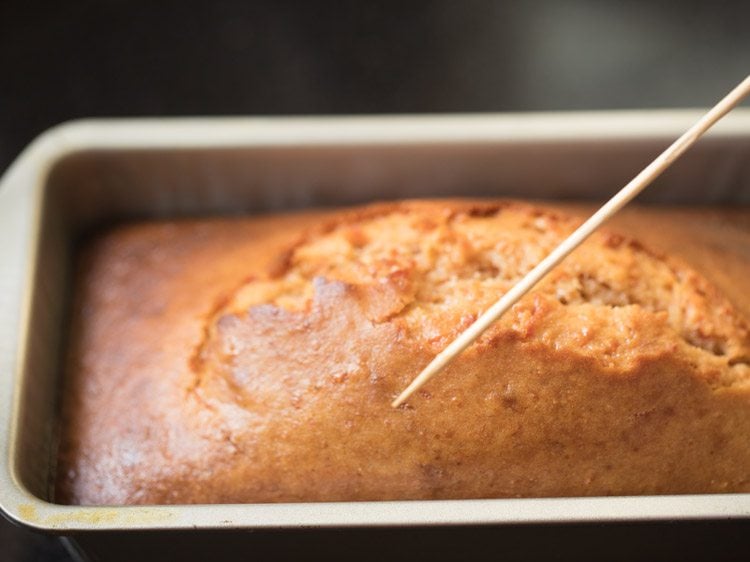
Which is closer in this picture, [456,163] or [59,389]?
[59,389]

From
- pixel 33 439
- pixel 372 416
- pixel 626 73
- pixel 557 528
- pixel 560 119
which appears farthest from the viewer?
pixel 626 73

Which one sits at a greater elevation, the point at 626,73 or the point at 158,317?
the point at 626,73

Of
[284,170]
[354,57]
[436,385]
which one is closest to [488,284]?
[436,385]

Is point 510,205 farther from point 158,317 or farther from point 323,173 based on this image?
point 158,317

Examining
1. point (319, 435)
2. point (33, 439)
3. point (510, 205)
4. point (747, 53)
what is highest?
point (747, 53)

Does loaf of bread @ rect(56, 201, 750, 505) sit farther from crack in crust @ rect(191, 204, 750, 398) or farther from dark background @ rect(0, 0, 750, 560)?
dark background @ rect(0, 0, 750, 560)

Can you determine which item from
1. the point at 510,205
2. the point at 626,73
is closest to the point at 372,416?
the point at 510,205

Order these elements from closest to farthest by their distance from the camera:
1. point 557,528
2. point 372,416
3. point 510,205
Answer: point 557,528 < point 372,416 < point 510,205
